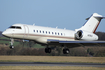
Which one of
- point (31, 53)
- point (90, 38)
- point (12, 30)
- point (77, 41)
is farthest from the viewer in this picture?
point (31, 53)

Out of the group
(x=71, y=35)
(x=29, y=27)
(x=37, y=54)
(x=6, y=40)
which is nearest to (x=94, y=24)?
(x=71, y=35)

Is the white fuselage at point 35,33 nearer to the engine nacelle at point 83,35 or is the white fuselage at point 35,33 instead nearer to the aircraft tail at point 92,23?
the engine nacelle at point 83,35

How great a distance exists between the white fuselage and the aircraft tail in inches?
220

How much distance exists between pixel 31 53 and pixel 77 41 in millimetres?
29427

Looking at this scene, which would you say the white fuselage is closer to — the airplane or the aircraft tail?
the airplane

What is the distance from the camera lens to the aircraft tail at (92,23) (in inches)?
1601

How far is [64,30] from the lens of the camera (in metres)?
37.2

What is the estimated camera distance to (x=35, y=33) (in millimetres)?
32469

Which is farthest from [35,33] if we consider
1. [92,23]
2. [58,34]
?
[92,23]

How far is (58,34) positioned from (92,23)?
8243 mm

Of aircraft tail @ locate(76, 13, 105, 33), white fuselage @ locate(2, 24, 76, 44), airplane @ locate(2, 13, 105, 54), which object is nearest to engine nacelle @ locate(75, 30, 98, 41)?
airplane @ locate(2, 13, 105, 54)

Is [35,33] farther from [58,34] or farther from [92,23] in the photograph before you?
[92,23]

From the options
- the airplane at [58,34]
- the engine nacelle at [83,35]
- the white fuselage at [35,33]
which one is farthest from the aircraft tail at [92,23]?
the white fuselage at [35,33]

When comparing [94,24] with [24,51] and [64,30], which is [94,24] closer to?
[64,30]
